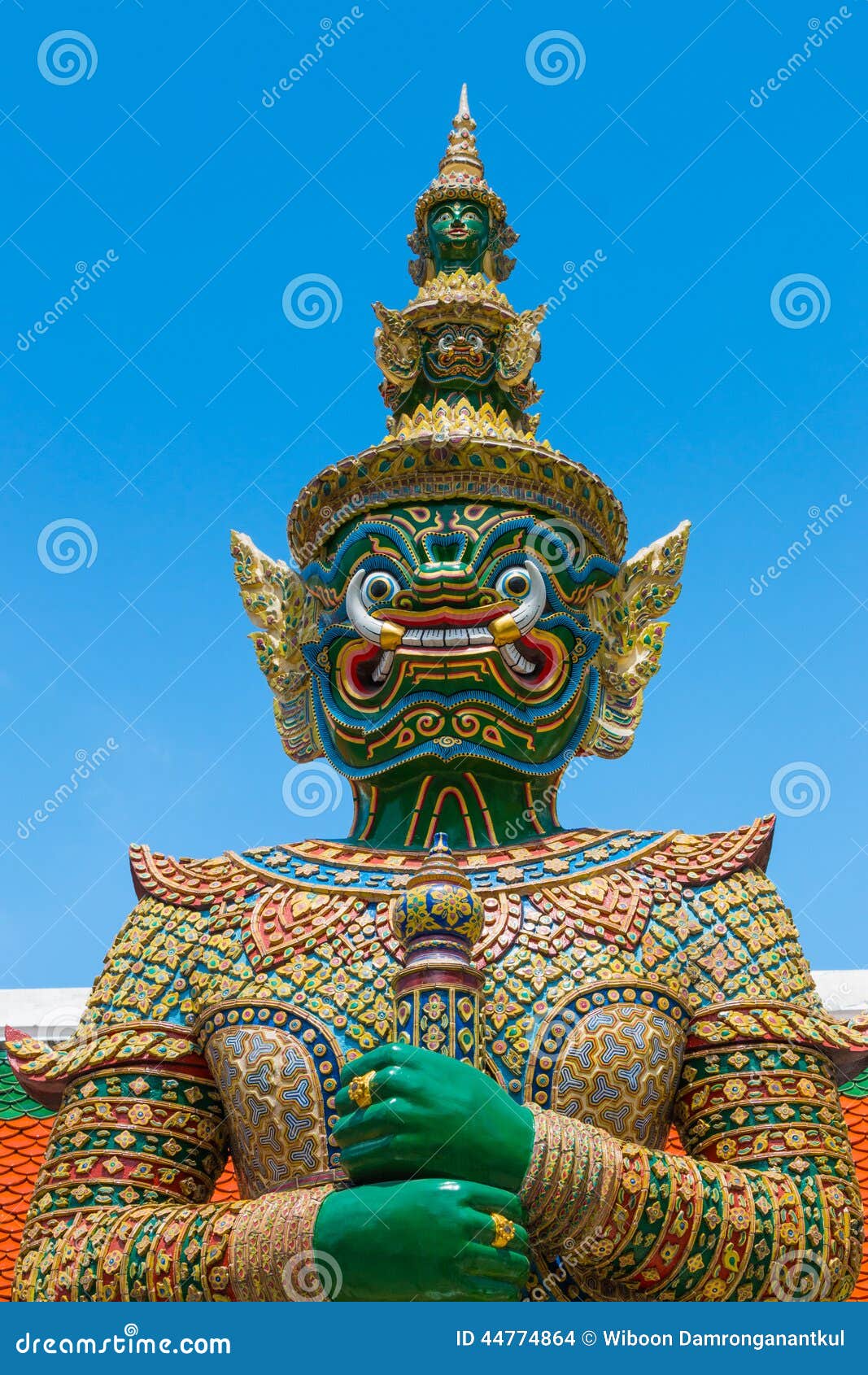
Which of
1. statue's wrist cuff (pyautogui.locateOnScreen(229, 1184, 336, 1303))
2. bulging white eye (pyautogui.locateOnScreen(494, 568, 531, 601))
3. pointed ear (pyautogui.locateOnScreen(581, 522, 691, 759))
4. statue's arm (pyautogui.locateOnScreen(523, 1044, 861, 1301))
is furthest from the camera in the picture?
pointed ear (pyautogui.locateOnScreen(581, 522, 691, 759))

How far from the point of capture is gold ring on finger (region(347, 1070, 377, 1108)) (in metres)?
5.65

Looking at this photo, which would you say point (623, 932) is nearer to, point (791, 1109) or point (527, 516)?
point (791, 1109)

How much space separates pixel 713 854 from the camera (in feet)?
22.8

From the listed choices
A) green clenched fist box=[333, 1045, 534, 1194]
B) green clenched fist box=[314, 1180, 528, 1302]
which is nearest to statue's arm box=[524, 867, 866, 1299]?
green clenched fist box=[333, 1045, 534, 1194]

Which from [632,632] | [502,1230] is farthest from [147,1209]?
[632,632]

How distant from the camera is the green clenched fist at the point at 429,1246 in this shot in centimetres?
544

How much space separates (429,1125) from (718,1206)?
1.03 metres

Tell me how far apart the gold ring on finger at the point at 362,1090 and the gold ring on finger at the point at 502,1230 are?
478 mm

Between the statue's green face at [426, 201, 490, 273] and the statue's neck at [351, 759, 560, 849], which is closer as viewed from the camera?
the statue's neck at [351, 759, 560, 849]

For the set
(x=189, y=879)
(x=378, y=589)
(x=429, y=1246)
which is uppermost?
(x=378, y=589)

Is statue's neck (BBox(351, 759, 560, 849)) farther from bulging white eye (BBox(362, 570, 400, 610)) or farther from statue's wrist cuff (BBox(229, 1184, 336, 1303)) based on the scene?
statue's wrist cuff (BBox(229, 1184, 336, 1303))

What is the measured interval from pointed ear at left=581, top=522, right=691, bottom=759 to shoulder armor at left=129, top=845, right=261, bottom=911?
1.44m

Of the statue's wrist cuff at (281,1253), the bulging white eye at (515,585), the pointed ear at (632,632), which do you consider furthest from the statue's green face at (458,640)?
the statue's wrist cuff at (281,1253)

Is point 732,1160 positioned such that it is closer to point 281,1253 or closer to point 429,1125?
point 429,1125
